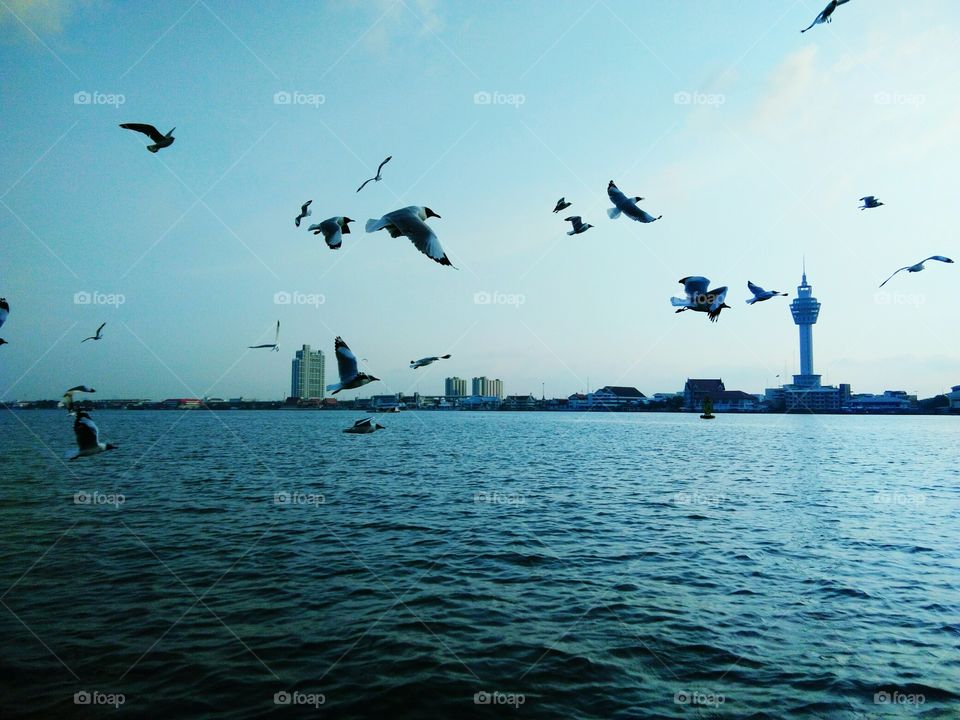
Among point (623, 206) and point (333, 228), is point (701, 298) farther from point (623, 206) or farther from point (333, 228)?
point (333, 228)

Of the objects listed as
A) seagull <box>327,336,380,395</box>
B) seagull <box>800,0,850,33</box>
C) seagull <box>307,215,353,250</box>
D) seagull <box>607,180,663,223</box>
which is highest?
seagull <box>800,0,850,33</box>

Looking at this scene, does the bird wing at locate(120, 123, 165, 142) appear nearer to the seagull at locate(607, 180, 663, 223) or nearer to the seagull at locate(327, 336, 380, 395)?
the seagull at locate(327, 336, 380, 395)

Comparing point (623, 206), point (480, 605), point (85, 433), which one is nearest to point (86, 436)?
point (85, 433)

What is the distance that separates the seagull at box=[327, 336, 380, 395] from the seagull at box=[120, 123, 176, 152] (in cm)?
602

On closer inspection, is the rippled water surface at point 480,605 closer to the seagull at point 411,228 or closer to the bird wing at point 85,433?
the bird wing at point 85,433

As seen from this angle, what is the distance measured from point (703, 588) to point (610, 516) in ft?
27.7

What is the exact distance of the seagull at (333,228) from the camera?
39.4 ft

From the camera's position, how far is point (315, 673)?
363 inches

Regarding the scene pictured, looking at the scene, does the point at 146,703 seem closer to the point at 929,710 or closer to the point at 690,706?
the point at 690,706

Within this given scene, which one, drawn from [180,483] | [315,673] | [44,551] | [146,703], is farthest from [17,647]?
[180,483]

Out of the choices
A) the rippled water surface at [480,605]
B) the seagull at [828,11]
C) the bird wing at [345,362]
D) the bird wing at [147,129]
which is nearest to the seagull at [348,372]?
the bird wing at [345,362]

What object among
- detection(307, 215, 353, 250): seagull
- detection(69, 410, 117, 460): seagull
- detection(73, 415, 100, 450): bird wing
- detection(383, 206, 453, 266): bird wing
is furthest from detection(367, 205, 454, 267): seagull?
detection(73, 415, 100, 450): bird wing

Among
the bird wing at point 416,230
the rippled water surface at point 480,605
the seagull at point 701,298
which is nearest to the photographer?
the rippled water surface at point 480,605

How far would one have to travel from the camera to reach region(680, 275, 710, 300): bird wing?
1256 cm
